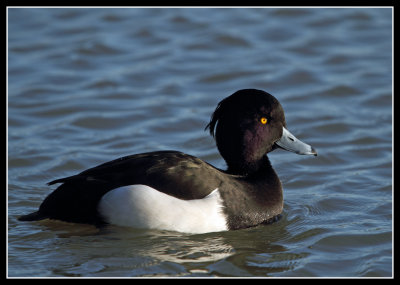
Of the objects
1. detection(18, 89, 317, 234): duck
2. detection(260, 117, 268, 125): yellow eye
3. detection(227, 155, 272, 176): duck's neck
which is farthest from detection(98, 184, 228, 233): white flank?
detection(260, 117, 268, 125): yellow eye

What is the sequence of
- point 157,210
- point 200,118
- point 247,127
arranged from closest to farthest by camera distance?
point 157,210 < point 247,127 < point 200,118

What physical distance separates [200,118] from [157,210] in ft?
10.4

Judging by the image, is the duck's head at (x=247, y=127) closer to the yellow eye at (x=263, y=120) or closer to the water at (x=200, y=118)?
the yellow eye at (x=263, y=120)

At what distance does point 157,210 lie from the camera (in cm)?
564

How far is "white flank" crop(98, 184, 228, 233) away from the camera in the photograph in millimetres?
5625

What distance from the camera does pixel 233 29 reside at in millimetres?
11195

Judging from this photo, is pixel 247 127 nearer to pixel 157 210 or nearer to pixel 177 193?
pixel 177 193

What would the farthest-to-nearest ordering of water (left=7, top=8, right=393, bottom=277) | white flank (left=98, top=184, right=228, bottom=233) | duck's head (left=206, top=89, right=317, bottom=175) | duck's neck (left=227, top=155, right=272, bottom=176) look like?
duck's neck (left=227, top=155, right=272, bottom=176) < duck's head (left=206, top=89, right=317, bottom=175) < white flank (left=98, top=184, right=228, bottom=233) < water (left=7, top=8, right=393, bottom=277)

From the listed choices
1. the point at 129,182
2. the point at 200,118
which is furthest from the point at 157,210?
the point at 200,118

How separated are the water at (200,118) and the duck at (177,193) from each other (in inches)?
4.8

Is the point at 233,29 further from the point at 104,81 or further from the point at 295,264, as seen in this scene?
the point at 295,264

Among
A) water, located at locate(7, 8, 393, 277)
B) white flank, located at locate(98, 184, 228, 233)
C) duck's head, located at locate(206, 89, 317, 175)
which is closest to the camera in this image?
water, located at locate(7, 8, 393, 277)

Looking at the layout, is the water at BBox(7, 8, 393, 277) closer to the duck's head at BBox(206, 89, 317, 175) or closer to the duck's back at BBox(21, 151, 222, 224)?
the duck's back at BBox(21, 151, 222, 224)

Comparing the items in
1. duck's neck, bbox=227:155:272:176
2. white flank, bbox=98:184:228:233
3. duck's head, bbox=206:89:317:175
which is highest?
duck's head, bbox=206:89:317:175
